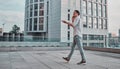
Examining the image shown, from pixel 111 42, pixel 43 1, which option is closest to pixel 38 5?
pixel 43 1

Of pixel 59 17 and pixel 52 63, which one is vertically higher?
pixel 59 17

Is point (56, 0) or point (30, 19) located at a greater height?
point (56, 0)

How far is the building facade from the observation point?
46450 millimetres

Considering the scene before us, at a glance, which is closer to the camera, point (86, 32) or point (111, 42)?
A: point (111, 42)

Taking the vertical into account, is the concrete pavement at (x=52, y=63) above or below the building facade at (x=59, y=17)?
below

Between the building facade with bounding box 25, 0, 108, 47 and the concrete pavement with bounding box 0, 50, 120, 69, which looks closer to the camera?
the concrete pavement with bounding box 0, 50, 120, 69

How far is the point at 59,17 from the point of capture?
46.2 meters

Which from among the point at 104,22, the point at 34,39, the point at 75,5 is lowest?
the point at 34,39

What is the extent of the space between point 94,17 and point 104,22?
4.89 m

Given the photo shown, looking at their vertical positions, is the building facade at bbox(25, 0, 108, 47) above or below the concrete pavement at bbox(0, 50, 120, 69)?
above

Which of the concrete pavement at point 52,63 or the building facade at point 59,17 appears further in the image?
the building facade at point 59,17

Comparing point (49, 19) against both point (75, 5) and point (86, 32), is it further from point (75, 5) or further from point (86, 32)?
point (86, 32)

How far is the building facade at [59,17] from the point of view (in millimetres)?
46450

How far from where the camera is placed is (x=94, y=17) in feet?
171
